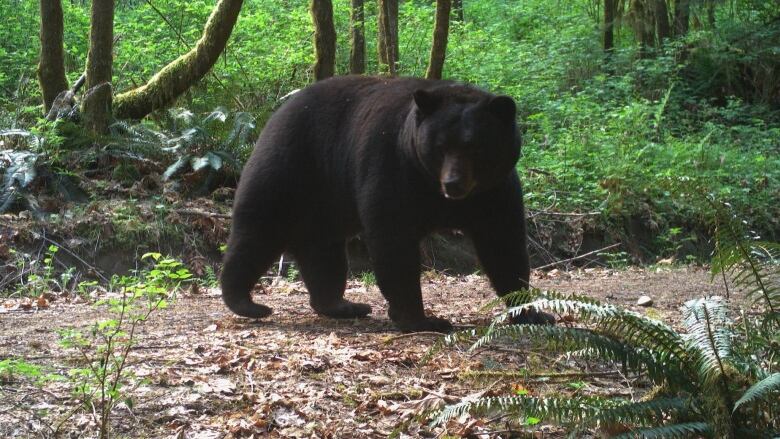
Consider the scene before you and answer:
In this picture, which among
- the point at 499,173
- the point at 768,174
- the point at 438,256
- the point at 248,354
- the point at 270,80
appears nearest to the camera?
the point at 248,354

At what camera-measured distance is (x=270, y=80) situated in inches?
690

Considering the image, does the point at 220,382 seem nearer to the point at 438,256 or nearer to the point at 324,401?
the point at 324,401

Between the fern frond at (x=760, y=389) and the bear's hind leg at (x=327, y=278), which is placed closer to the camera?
the fern frond at (x=760, y=389)

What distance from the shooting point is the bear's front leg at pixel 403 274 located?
663 centimetres

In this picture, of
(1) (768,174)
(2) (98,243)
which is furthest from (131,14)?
(1) (768,174)

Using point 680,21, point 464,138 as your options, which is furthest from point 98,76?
point 680,21

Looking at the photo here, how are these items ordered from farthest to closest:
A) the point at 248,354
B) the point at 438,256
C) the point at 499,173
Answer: the point at 438,256 → the point at 499,173 → the point at 248,354

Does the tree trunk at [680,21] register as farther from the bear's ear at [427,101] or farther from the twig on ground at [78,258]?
the bear's ear at [427,101]

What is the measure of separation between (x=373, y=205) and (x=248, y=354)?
1.70 meters

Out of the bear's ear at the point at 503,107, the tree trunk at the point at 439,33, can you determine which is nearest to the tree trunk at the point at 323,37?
the tree trunk at the point at 439,33

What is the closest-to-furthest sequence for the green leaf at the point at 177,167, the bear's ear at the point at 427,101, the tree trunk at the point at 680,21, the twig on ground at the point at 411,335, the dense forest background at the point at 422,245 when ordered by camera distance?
the dense forest background at the point at 422,245, the twig on ground at the point at 411,335, the bear's ear at the point at 427,101, the green leaf at the point at 177,167, the tree trunk at the point at 680,21

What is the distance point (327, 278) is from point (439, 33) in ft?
17.8

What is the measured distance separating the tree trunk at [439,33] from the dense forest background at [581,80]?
2.53 m

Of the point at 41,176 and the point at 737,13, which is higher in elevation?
the point at 737,13
